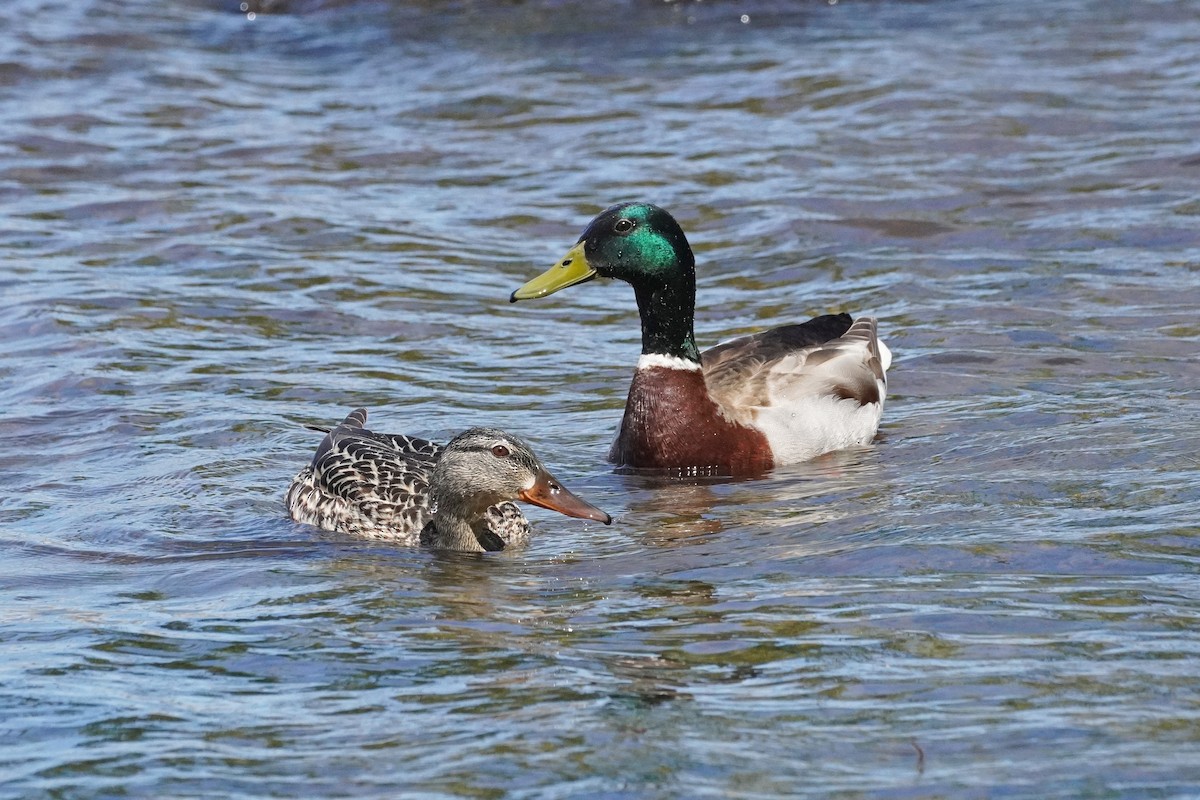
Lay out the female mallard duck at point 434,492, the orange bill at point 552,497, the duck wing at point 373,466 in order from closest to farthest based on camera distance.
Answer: the orange bill at point 552,497
the female mallard duck at point 434,492
the duck wing at point 373,466

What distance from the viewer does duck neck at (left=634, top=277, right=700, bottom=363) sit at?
9938 millimetres

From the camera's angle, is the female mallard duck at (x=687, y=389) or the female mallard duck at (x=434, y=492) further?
the female mallard duck at (x=687, y=389)

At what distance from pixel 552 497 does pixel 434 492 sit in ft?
2.23

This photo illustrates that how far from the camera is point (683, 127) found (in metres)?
17.6

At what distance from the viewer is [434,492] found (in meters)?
8.38

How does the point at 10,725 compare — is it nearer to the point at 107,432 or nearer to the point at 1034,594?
the point at 1034,594

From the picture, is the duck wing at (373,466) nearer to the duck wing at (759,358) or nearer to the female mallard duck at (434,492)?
the female mallard duck at (434,492)

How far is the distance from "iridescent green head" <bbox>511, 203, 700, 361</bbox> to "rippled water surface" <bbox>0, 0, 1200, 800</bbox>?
821 millimetres

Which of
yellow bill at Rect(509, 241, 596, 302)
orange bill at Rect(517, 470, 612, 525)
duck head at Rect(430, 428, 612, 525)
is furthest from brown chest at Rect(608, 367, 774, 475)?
orange bill at Rect(517, 470, 612, 525)

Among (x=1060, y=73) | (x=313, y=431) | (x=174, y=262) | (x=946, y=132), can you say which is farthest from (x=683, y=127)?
(x=313, y=431)

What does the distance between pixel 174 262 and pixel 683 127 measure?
5.65 meters

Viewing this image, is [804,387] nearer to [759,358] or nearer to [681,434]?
[759,358]

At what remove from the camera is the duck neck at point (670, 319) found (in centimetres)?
994

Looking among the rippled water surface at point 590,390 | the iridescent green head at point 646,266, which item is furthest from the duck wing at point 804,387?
the iridescent green head at point 646,266
